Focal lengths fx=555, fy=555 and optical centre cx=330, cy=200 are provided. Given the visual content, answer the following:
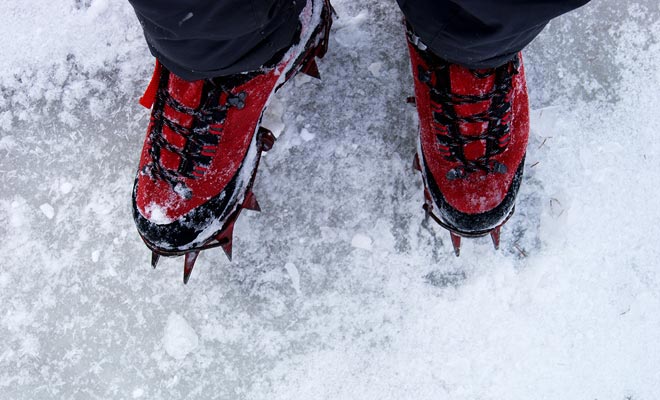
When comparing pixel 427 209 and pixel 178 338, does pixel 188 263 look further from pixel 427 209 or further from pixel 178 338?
pixel 427 209

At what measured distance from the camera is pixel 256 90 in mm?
819

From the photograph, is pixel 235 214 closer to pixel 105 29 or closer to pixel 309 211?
pixel 309 211

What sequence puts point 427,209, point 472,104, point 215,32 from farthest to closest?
point 427,209 → point 472,104 → point 215,32

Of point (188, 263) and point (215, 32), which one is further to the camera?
point (188, 263)

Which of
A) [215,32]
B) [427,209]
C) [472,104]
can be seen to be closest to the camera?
→ [215,32]

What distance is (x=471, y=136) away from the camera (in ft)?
2.70

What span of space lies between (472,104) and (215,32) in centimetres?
39

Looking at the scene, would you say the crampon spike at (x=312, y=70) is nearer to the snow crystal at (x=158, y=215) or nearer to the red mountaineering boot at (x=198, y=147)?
→ the red mountaineering boot at (x=198, y=147)

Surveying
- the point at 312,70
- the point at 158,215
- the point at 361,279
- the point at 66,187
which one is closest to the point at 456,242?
the point at 361,279

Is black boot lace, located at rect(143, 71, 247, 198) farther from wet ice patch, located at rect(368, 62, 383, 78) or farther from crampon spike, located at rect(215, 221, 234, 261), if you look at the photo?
wet ice patch, located at rect(368, 62, 383, 78)

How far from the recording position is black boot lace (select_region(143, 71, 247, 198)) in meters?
0.80

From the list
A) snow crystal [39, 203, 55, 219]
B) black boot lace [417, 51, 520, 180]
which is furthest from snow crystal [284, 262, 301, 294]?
snow crystal [39, 203, 55, 219]

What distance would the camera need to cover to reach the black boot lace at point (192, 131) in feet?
2.63

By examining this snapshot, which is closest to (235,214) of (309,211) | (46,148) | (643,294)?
(309,211)
